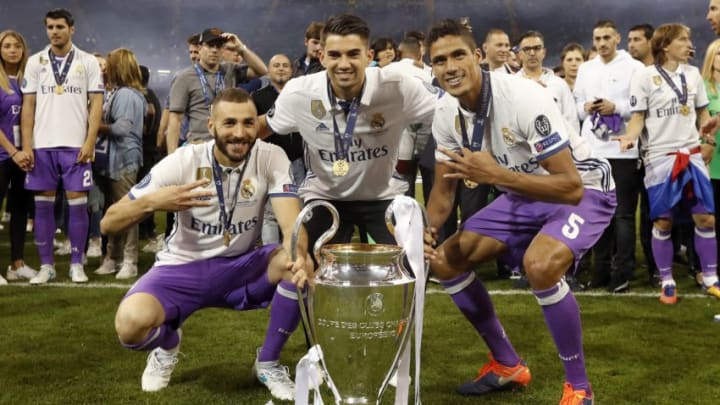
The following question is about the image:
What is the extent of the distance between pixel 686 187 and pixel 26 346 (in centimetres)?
409

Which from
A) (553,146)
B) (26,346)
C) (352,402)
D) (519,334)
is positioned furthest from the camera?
(519,334)

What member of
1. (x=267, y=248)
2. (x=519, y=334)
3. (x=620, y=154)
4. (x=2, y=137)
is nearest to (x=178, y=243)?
(x=267, y=248)

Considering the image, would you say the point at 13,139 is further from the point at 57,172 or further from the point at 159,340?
the point at 159,340

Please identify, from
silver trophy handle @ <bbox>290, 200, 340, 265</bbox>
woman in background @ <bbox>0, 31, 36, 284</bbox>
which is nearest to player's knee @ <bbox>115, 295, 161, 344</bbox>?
silver trophy handle @ <bbox>290, 200, 340, 265</bbox>

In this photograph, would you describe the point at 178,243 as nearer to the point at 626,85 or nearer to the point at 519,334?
the point at 519,334

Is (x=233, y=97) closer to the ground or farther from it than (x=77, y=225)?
farther from it

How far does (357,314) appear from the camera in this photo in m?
2.22

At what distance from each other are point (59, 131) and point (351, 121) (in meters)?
3.19

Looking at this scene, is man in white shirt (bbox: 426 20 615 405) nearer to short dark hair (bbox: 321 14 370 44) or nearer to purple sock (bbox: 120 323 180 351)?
short dark hair (bbox: 321 14 370 44)

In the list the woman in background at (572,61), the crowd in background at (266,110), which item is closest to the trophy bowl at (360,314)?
the crowd in background at (266,110)

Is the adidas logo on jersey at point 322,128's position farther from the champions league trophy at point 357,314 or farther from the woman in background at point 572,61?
the woman in background at point 572,61

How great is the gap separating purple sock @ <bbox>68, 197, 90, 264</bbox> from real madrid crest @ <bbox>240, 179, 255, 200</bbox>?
2.90 meters

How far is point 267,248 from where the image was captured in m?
3.41

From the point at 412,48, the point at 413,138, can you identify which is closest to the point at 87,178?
the point at 413,138
